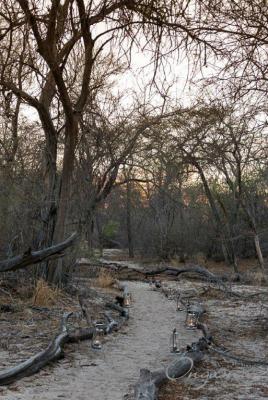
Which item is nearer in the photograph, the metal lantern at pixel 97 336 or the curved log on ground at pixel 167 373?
the curved log on ground at pixel 167 373

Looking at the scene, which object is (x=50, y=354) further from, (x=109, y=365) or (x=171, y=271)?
(x=171, y=271)

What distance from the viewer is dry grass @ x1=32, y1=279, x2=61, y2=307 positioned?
10.4 meters

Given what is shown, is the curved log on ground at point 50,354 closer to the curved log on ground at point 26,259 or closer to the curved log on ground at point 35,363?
the curved log on ground at point 35,363

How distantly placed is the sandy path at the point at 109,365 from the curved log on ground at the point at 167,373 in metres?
0.26

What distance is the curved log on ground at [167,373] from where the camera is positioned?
4.77 metres

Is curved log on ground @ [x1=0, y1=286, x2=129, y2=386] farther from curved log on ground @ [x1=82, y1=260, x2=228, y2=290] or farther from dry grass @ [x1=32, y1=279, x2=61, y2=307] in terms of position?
curved log on ground @ [x1=82, y1=260, x2=228, y2=290]

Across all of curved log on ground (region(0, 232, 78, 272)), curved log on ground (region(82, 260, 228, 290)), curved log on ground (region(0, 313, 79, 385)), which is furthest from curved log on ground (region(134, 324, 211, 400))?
curved log on ground (region(82, 260, 228, 290))

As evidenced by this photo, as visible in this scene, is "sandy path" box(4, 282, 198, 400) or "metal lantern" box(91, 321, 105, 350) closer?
"sandy path" box(4, 282, 198, 400)

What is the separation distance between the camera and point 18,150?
15242mm

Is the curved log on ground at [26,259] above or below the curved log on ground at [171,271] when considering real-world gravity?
below

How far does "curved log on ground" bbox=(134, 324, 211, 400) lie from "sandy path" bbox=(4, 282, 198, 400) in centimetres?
26

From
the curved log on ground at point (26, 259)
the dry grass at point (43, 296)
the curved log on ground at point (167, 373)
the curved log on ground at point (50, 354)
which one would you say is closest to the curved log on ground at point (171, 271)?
the dry grass at point (43, 296)

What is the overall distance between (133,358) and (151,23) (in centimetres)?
390

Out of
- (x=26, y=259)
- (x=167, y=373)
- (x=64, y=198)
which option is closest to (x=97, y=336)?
(x=167, y=373)
